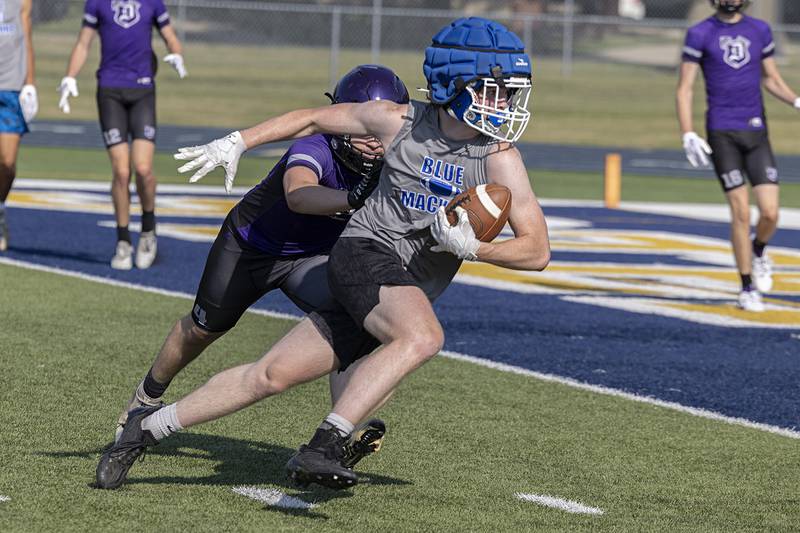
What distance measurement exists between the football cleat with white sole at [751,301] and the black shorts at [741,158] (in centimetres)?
72

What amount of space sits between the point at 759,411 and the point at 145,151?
5599 mm

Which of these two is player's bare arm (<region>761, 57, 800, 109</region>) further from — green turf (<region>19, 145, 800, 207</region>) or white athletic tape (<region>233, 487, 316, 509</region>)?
green turf (<region>19, 145, 800, 207</region>)

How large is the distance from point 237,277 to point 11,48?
6.60 metres

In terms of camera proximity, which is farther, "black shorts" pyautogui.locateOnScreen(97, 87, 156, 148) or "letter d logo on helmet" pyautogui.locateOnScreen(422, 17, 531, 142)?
"black shorts" pyautogui.locateOnScreen(97, 87, 156, 148)

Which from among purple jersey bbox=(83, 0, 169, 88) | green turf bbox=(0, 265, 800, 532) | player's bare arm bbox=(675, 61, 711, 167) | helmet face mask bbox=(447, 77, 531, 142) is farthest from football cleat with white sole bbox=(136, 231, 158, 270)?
helmet face mask bbox=(447, 77, 531, 142)

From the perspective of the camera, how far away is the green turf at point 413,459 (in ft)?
16.7

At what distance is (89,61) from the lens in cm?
3581

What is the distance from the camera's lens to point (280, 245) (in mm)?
5867

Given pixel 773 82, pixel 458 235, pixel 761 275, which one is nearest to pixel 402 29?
pixel 761 275

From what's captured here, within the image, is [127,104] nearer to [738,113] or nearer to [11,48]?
[11,48]

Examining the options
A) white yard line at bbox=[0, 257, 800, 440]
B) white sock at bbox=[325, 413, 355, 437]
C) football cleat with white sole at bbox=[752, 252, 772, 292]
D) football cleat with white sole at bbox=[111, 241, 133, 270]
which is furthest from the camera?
football cleat with white sole at bbox=[111, 241, 133, 270]

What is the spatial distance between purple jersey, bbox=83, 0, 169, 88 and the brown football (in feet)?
22.6

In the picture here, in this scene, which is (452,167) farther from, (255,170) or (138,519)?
(255,170)

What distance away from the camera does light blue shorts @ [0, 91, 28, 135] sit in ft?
38.2
